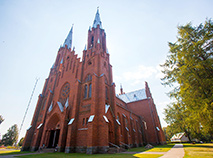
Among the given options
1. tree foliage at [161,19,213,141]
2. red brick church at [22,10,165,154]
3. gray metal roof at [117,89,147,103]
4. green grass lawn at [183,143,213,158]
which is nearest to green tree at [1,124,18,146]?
red brick church at [22,10,165,154]

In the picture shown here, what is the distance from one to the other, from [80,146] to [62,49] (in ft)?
85.7

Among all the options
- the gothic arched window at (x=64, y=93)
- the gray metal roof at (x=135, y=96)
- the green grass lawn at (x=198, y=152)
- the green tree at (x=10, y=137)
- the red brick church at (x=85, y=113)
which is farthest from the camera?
the green tree at (x=10, y=137)

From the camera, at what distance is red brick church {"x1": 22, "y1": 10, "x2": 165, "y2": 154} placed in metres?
13.9

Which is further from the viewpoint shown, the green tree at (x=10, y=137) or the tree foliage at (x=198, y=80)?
the green tree at (x=10, y=137)

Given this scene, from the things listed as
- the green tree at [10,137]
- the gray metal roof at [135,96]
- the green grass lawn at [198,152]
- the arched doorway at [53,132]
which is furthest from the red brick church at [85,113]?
the green tree at [10,137]

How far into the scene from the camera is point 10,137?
2068 inches

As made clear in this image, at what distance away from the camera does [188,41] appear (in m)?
10.5

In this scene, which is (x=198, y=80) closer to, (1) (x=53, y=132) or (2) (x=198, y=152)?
(2) (x=198, y=152)

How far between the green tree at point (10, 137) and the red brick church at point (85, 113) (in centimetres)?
4812

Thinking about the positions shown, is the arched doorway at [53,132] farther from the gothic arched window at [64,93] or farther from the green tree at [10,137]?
the green tree at [10,137]

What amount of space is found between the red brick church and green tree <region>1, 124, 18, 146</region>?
48123mm

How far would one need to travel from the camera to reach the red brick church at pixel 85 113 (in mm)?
13859

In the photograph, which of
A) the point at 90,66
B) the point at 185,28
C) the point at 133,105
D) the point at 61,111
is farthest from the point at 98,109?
the point at 133,105

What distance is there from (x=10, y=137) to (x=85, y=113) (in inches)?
2418
